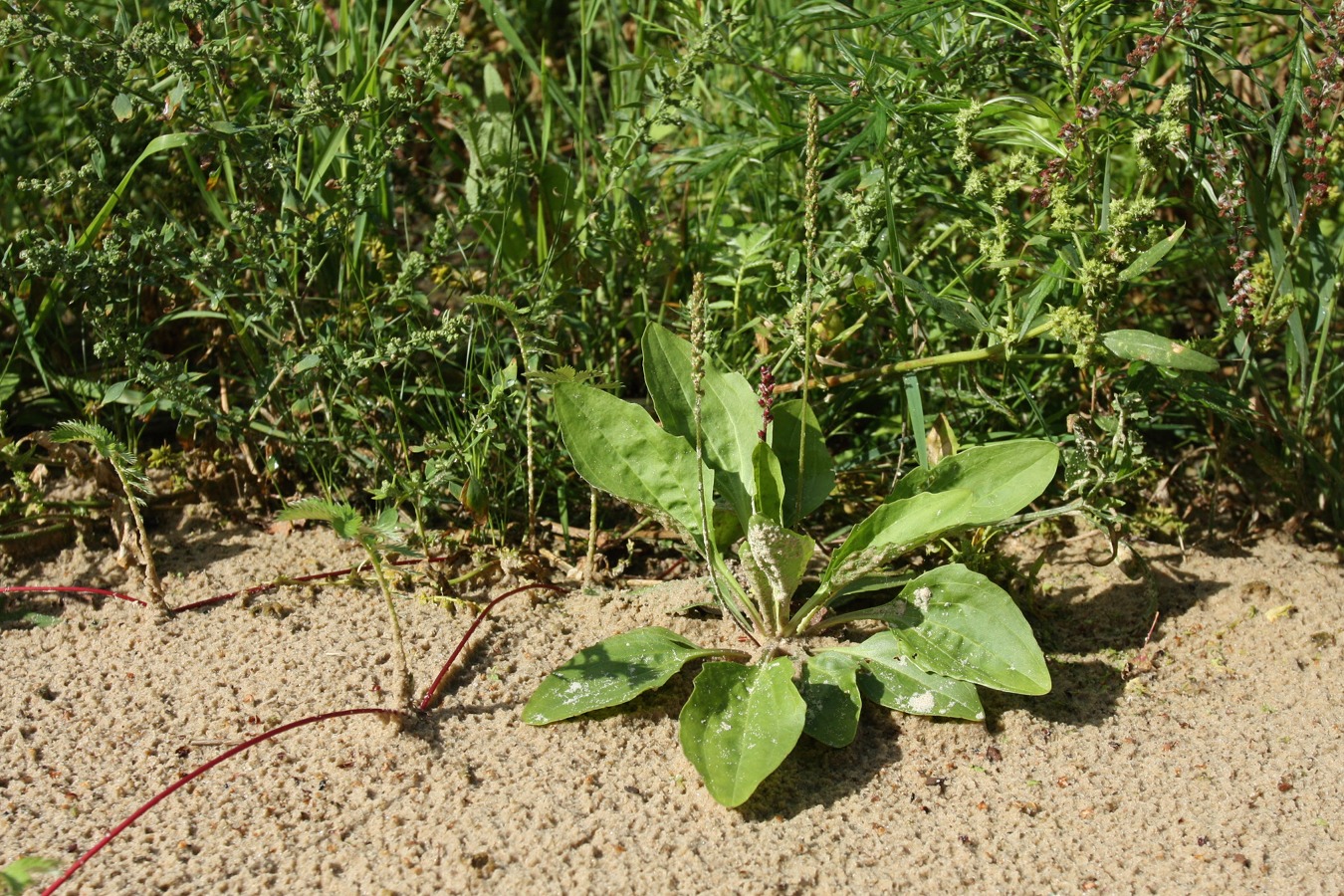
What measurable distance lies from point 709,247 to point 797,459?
646mm

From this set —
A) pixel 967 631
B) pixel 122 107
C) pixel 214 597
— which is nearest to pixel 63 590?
pixel 214 597

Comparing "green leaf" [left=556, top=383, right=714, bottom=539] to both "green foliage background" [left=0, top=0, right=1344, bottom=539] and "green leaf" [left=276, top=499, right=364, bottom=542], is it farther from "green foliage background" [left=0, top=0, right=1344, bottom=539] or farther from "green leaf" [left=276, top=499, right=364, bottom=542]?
"green leaf" [left=276, top=499, right=364, bottom=542]

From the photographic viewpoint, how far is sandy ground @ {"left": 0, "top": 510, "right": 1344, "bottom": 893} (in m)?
1.70

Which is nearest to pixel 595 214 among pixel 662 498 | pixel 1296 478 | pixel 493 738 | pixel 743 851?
pixel 662 498

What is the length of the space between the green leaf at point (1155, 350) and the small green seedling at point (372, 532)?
1.28 meters

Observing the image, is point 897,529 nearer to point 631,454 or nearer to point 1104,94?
point 631,454

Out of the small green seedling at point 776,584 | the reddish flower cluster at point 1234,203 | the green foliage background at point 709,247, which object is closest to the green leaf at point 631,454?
the small green seedling at point 776,584

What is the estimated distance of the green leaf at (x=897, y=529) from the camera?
200 centimetres

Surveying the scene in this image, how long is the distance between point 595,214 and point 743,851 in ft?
4.46

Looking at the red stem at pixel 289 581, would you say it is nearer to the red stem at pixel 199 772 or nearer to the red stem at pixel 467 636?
the red stem at pixel 467 636

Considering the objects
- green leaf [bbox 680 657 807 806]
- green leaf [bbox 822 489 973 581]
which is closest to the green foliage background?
green leaf [bbox 822 489 973 581]

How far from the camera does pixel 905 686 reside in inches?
78.5

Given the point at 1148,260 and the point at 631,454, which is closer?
the point at 1148,260

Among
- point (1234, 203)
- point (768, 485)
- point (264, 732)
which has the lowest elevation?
→ point (264, 732)
